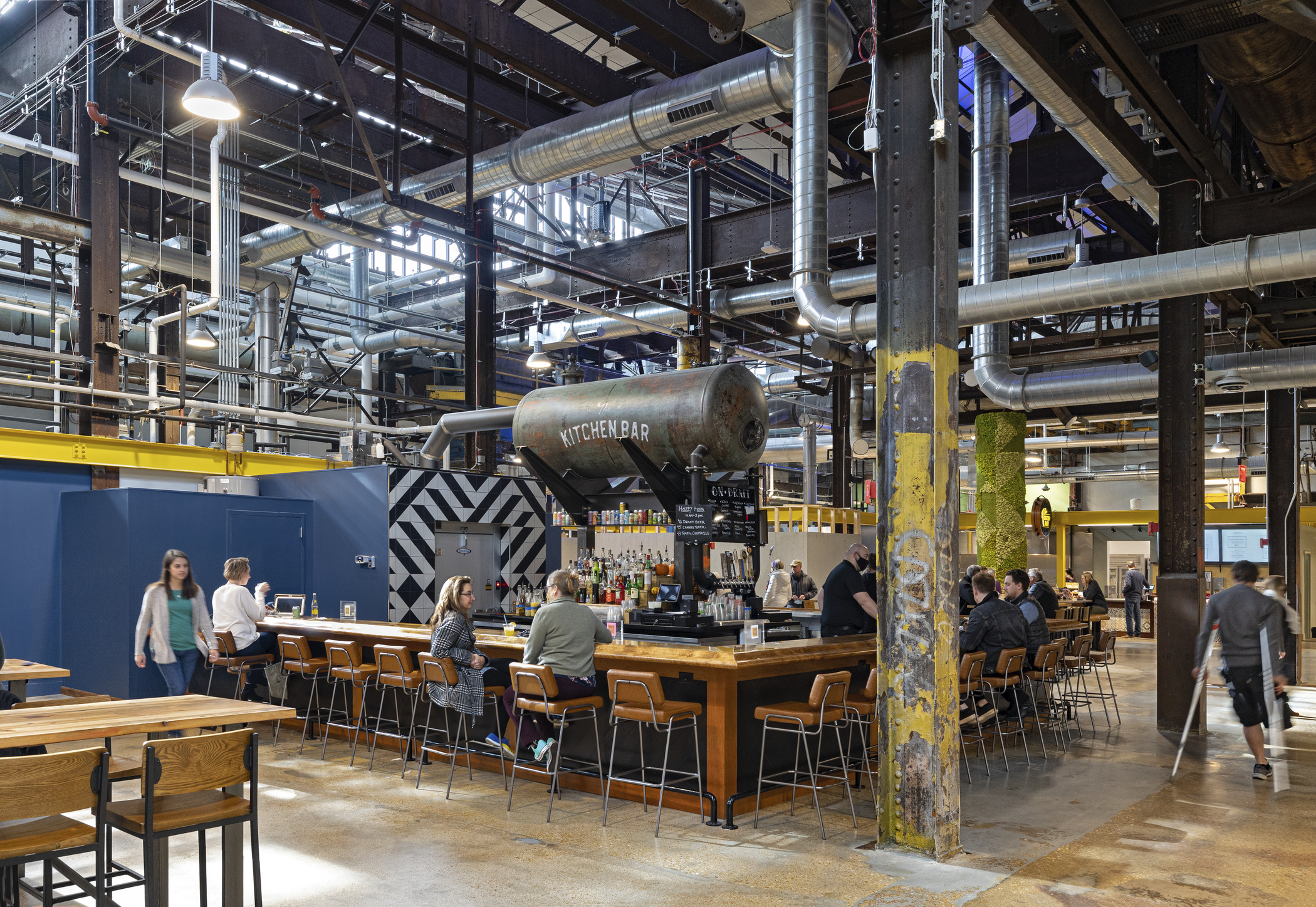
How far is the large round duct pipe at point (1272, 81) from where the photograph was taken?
Result: 20.5 ft

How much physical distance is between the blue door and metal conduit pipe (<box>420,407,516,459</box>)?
1.73m

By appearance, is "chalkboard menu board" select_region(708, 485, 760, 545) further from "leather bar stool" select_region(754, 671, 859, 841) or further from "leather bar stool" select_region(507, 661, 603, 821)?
"leather bar stool" select_region(507, 661, 603, 821)

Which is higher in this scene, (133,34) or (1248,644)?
(133,34)

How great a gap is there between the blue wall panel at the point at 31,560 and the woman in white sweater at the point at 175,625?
2.82 meters

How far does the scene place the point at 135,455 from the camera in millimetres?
9805

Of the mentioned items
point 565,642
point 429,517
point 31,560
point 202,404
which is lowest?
point 565,642

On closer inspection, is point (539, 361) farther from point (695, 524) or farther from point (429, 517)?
point (695, 524)

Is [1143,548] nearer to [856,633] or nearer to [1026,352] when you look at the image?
[1026,352]

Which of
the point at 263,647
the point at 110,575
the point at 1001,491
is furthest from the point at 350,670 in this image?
the point at 1001,491

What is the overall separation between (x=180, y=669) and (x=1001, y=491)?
12.9 meters

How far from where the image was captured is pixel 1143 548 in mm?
23453

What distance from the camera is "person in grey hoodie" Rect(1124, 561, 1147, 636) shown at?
1988cm

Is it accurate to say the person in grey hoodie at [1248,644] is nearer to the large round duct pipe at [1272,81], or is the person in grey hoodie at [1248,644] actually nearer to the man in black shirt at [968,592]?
the man in black shirt at [968,592]

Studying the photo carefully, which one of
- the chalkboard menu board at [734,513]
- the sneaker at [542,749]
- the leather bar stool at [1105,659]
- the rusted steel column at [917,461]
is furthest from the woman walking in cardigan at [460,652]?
the leather bar stool at [1105,659]
